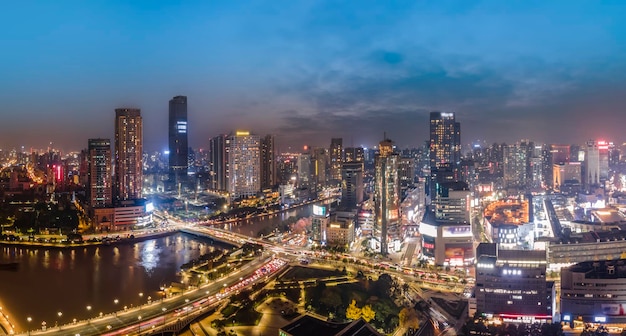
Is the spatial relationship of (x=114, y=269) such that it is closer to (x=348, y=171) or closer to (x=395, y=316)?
(x=395, y=316)

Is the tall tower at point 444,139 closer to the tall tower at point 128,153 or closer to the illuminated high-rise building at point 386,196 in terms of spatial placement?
the illuminated high-rise building at point 386,196

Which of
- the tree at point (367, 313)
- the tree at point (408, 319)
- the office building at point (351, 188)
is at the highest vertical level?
the office building at point (351, 188)

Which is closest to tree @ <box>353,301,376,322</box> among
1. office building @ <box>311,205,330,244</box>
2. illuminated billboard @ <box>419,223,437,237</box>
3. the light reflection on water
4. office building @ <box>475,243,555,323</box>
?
office building @ <box>475,243,555,323</box>

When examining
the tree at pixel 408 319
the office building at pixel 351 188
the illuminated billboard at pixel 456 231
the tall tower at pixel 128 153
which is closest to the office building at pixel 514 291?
the tree at pixel 408 319

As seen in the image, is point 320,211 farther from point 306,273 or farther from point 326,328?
point 326,328

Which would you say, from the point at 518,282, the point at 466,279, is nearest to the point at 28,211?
the point at 466,279
